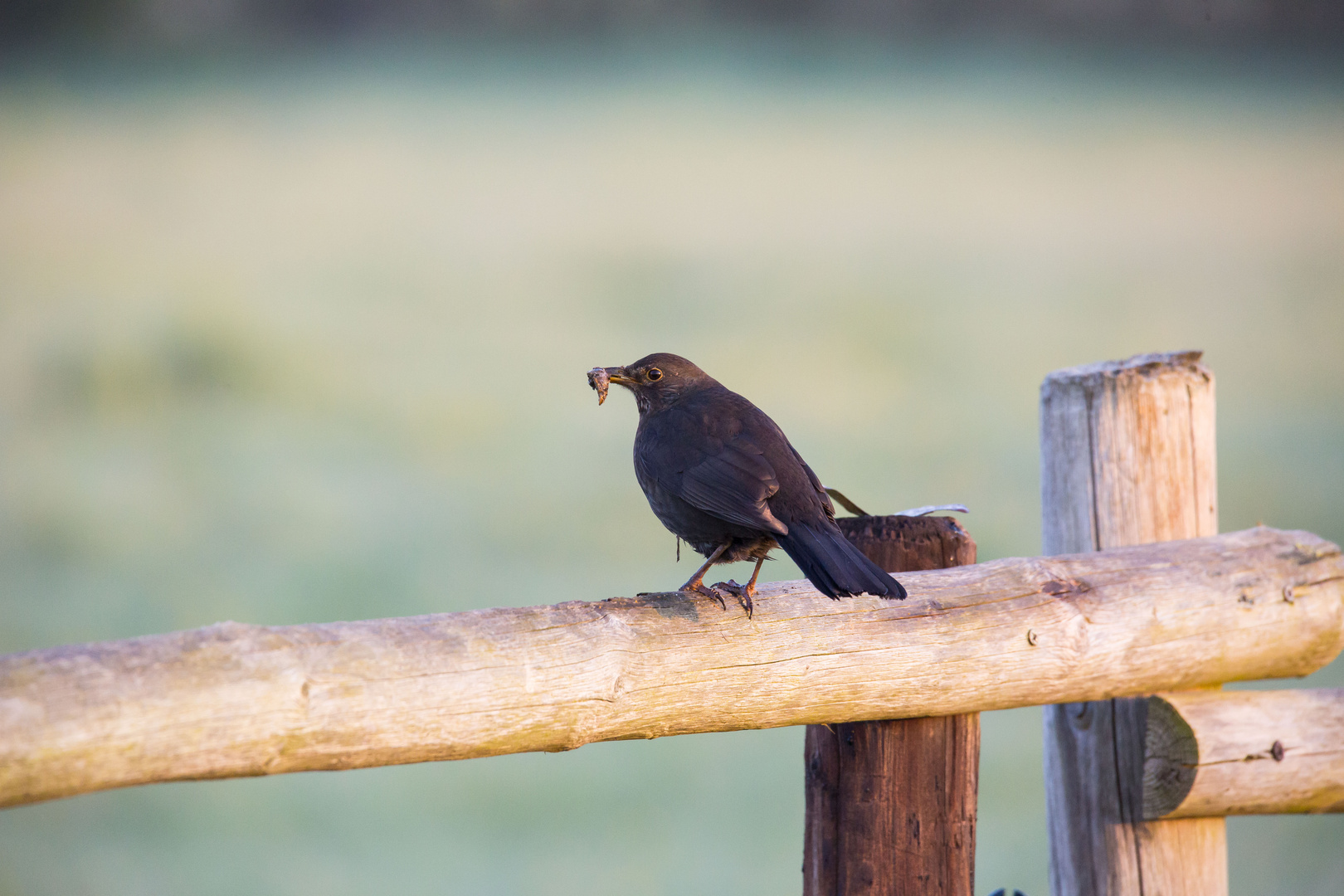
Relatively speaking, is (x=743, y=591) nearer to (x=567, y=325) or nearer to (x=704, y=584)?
(x=704, y=584)

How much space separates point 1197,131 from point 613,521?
354cm

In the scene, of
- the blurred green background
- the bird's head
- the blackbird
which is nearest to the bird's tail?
the blackbird

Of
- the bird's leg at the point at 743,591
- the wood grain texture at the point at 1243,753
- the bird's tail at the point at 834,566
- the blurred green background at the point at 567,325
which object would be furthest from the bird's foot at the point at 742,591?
the blurred green background at the point at 567,325

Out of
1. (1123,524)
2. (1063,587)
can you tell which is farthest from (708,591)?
(1123,524)

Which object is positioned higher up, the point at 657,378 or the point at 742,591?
the point at 657,378

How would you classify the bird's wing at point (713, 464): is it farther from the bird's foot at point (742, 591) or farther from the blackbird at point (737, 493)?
the bird's foot at point (742, 591)

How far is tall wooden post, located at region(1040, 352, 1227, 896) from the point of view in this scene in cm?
223

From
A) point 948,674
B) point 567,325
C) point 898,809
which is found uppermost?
point 567,325

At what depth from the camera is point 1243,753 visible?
6.91 ft

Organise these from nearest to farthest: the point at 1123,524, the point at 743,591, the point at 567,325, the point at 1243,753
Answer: the point at 743,591 → the point at 1243,753 → the point at 1123,524 → the point at 567,325

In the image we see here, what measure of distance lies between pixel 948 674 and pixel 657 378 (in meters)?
0.94

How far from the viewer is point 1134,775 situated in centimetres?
221

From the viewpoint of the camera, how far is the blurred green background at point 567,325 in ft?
15.4

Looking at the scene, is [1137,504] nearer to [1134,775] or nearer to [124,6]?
[1134,775]
